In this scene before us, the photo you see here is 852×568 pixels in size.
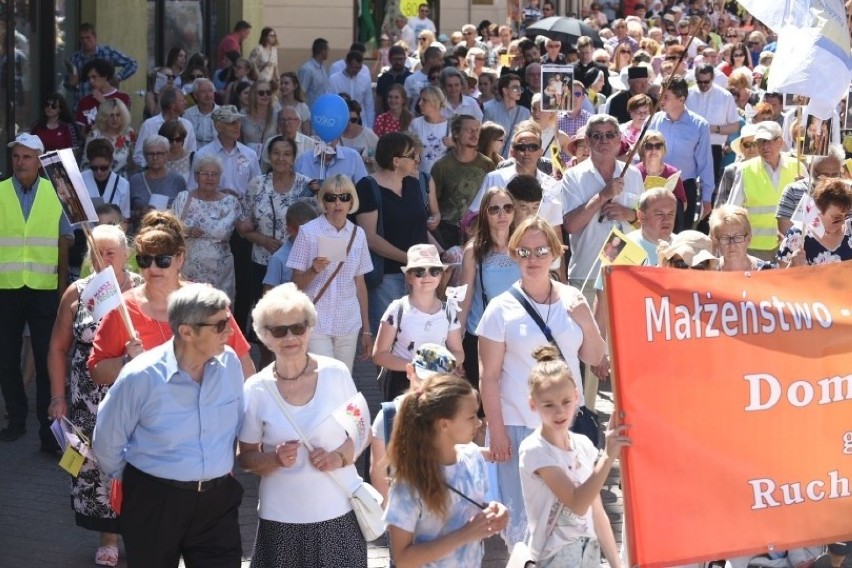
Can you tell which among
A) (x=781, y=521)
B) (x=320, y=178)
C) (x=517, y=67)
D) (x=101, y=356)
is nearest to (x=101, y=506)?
(x=101, y=356)

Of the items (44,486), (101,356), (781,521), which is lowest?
(44,486)

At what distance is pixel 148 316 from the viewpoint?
6.68 m

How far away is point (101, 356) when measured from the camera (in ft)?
21.3

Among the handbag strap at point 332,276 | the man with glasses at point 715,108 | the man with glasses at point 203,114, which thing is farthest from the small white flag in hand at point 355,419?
the man with glasses at point 715,108

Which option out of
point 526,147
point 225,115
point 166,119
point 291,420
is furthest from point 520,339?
point 166,119

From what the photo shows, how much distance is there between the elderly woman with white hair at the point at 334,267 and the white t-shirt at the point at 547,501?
320cm

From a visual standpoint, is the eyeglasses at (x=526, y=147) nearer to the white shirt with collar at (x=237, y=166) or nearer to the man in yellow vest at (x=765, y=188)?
the man in yellow vest at (x=765, y=188)

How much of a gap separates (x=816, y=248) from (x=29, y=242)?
4733 millimetres

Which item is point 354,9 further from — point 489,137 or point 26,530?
point 26,530

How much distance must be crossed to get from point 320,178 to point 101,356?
16.1 feet

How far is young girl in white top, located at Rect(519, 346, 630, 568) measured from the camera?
5.57m

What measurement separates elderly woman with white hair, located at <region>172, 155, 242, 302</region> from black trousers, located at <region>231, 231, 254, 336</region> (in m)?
0.70

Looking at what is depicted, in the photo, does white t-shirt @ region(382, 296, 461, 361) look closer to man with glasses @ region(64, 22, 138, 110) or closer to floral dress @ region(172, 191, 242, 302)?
floral dress @ region(172, 191, 242, 302)

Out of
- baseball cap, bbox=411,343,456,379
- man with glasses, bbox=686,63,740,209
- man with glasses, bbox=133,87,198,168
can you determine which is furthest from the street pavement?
man with glasses, bbox=686,63,740,209
